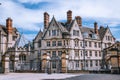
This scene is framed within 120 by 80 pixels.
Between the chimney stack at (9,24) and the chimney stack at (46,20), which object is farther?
the chimney stack at (9,24)

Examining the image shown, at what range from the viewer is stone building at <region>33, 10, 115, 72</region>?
57188 mm

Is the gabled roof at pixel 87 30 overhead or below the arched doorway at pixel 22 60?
overhead

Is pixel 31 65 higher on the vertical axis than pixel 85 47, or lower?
lower

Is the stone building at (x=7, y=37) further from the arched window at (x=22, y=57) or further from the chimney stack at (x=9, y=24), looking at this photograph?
the arched window at (x=22, y=57)

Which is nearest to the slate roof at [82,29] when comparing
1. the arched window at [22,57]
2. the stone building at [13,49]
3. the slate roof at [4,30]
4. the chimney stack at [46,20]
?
the chimney stack at [46,20]

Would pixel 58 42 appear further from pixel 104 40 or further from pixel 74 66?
pixel 104 40

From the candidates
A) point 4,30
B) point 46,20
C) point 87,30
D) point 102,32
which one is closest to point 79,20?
point 87,30

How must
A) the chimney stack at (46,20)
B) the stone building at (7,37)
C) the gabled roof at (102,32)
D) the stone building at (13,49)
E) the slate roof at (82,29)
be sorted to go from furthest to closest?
1. the gabled roof at (102,32)
2. the stone building at (7,37)
3. the chimney stack at (46,20)
4. the slate roof at (82,29)
5. the stone building at (13,49)

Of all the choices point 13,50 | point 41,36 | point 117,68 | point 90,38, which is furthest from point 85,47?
point 117,68

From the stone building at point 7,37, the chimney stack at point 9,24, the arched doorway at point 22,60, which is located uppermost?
the chimney stack at point 9,24

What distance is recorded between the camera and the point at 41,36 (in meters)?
62.2

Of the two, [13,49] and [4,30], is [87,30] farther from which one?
[4,30]

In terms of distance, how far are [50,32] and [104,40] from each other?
17.2 meters

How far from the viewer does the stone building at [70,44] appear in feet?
188
